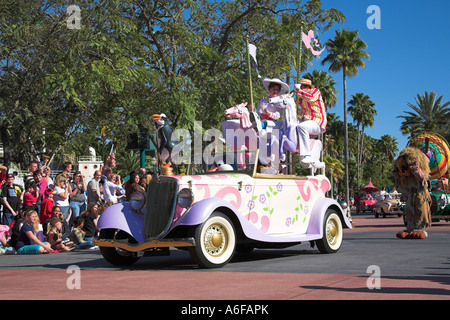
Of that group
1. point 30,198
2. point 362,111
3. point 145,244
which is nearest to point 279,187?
point 145,244

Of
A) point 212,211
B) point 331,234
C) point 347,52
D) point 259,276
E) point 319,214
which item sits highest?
point 347,52

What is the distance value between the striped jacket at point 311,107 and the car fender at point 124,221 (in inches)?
171

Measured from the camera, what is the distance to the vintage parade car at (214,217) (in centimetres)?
884

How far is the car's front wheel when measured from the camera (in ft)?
28.4

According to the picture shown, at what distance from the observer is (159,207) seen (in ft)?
30.2

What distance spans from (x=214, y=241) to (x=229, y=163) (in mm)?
2179

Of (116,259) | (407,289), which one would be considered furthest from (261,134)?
(407,289)

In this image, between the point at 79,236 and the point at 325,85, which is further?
the point at 325,85

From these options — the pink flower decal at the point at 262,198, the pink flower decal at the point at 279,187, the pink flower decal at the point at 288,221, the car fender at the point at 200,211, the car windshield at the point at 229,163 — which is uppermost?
the car windshield at the point at 229,163

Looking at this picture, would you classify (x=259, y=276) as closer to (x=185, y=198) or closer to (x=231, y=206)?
(x=231, y=206)

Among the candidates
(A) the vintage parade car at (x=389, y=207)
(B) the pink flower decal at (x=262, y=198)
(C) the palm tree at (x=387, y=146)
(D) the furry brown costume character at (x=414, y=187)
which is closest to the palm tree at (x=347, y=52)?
(A) the vintage parade car at (x=389, y=207)

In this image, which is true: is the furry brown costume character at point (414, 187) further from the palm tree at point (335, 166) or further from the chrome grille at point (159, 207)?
the palm tree at point (335, 166)
